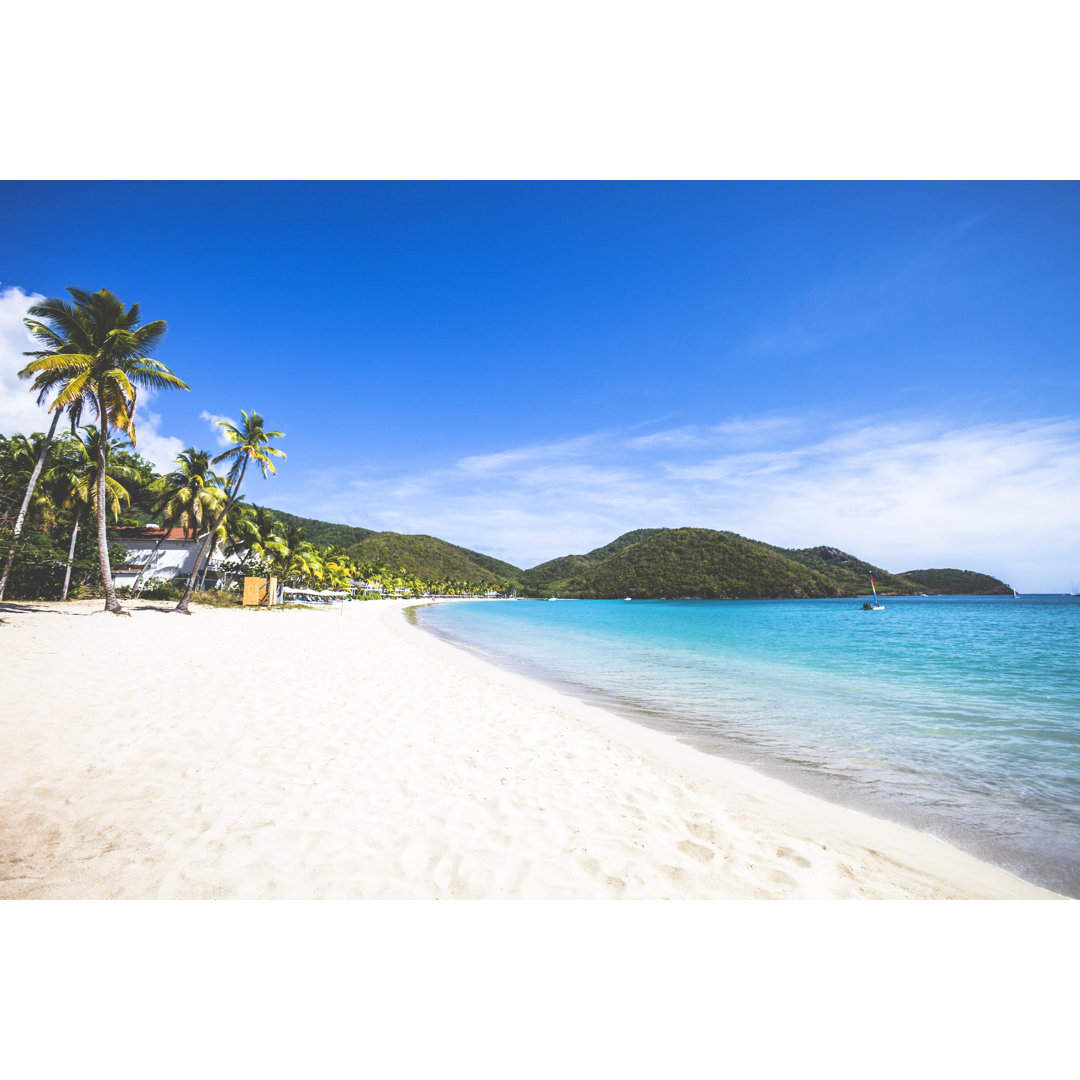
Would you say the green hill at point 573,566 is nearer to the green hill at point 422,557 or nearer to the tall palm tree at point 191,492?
the green hill at point 422,557

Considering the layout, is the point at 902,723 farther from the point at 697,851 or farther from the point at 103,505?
the point at 103,505

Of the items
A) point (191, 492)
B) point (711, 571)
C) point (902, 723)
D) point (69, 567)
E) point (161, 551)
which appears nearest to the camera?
point (902, 723)

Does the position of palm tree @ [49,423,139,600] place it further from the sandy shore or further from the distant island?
the distant island

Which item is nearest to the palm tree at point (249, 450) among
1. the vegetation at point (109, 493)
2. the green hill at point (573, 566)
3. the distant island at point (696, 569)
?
the vegetation at point (109, 493)

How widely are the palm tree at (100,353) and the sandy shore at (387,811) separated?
43.0ft

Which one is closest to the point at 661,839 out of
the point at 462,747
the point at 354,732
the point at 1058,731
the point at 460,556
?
the point at 462,747

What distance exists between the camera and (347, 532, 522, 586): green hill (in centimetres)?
11288

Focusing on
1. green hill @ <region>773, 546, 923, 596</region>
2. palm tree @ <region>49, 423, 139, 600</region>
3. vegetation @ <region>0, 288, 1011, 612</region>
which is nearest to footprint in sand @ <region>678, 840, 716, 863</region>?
vegetation @ <region>0, 288, 1011, 612</region>

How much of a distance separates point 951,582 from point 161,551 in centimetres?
18429

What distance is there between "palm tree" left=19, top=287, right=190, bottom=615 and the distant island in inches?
2905

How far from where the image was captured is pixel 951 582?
143500 millimetres

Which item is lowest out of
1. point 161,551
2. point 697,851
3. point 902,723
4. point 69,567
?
point 902,723

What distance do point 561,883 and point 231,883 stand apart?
1.85 meters

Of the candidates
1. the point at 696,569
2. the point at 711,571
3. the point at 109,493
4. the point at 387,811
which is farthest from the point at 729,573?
the point at 387,811
